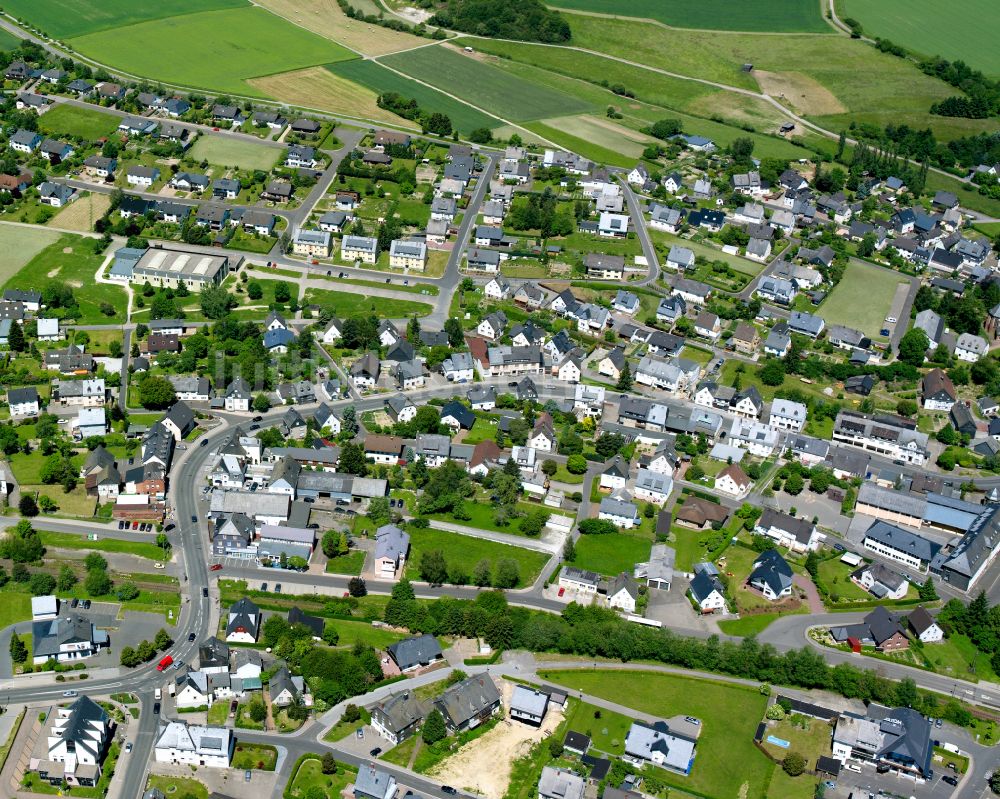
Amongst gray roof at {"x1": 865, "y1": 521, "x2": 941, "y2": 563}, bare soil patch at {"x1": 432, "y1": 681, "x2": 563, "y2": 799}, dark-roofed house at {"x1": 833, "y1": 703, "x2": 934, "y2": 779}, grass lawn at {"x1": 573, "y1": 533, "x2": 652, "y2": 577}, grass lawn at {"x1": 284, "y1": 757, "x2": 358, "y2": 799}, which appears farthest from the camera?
gray roof at {"x1": 865, "y1": 521, "x2": 941, "y2": 563}

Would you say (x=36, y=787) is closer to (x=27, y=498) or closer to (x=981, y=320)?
(x=27, y=498)

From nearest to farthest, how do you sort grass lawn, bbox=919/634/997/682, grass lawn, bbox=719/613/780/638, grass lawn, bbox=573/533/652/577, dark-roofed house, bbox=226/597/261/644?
dark-roofed house, bbox=226/597/261/644, grass lawn, bbox=919/634/997/682, grass lawn, bbox=719/613/780/638, grass lawn, bbox=573/533/652/577

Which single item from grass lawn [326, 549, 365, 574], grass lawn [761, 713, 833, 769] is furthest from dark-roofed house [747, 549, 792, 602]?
grass lawn [326, 549, 365, 574]

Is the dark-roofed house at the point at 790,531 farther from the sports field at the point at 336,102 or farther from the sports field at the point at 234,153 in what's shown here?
the sports field at the point at 336,102

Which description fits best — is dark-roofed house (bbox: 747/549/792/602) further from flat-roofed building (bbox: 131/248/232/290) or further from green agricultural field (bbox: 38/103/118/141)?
green agricultural field (bbox: 38/103/118/141)

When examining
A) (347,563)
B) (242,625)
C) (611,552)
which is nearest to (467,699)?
(242,625)

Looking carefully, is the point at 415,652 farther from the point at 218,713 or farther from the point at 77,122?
the point at 77,122
